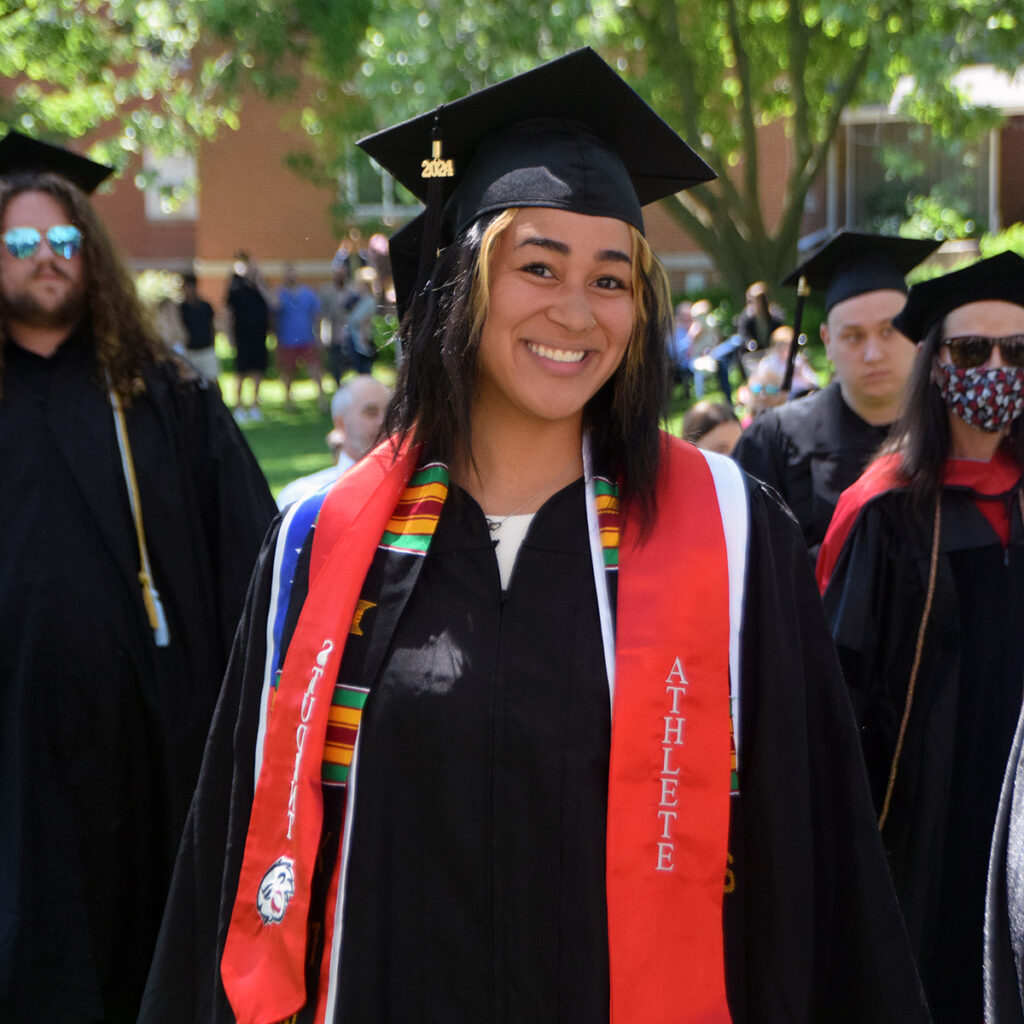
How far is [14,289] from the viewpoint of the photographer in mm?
4379

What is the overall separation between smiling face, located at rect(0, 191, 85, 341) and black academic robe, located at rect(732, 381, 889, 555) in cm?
239

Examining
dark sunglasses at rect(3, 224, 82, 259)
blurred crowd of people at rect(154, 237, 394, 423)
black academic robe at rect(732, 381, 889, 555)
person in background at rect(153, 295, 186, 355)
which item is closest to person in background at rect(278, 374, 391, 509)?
black academic robe at rect(732, 381, 889, 555)

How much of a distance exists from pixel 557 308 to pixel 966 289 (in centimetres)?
208

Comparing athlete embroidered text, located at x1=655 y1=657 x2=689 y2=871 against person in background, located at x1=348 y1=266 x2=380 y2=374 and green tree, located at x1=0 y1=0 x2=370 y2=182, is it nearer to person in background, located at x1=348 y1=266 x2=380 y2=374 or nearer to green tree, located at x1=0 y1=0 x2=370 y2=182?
green tree, located at x1=0 y1=0 x2=370 y2=182

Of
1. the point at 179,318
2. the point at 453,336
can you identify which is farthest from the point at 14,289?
the point at 179,318

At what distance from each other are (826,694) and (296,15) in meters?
17.6

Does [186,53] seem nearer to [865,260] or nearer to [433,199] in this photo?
[865,260]

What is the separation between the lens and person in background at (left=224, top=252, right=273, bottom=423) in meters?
17.5

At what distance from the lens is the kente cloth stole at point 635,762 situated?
2.30 m

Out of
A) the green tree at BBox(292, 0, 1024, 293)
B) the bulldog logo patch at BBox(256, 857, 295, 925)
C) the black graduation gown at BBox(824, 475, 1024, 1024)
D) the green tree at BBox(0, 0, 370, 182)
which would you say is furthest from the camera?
the green tree at BBox(0, 0, 370, 182)

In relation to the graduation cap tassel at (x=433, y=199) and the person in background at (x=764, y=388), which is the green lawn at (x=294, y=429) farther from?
the graduation cap tassel at (x=433, y=199)

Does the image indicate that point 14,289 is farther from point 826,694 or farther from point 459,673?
point 826,694

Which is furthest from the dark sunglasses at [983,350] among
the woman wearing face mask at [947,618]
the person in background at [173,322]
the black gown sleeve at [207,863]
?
the person in background at [173,322]

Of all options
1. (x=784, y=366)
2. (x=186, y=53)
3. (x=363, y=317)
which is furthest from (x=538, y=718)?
(x=186, y=53)
